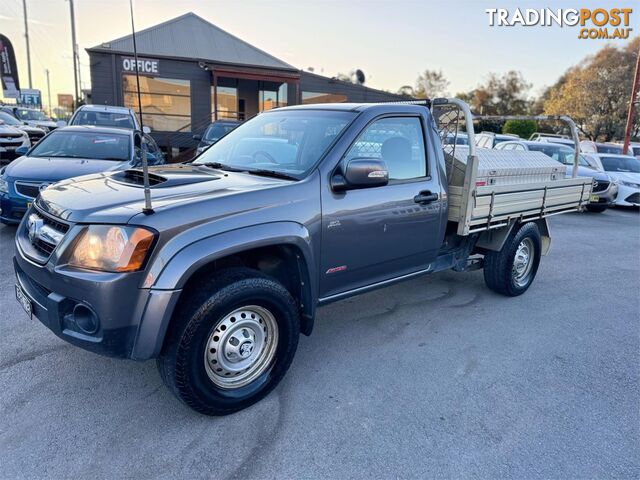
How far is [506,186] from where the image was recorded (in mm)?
4398

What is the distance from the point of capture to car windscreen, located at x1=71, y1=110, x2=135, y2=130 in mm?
11127

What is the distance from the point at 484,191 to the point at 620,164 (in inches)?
467

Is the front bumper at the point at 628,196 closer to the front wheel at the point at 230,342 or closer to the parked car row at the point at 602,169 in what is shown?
the parked car row at the point at 602,169

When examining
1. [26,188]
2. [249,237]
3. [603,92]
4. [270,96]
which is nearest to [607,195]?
[249,237]

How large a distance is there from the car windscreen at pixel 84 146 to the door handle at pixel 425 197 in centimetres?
528

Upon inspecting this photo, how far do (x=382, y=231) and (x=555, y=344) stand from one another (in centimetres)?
196

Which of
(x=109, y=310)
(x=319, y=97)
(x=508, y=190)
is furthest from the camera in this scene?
(x=319, y=97)

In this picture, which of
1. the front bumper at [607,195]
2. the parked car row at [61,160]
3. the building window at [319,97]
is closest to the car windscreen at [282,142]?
the parked car row at [61,160]

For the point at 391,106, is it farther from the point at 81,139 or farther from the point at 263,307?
the point at 81,139

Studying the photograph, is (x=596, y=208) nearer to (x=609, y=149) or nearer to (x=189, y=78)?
(x=609, y=149)

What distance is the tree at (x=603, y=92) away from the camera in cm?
3247

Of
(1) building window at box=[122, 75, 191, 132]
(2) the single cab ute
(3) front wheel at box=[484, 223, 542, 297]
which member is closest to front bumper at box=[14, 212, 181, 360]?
(2) the single cab ute

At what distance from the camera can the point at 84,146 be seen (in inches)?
287

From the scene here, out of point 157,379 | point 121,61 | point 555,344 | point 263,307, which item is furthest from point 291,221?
point 121,61
